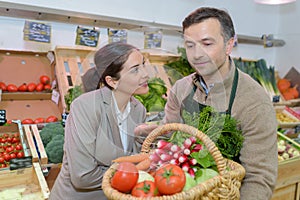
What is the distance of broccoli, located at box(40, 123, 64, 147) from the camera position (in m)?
2.07

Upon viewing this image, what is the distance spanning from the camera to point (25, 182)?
1832mm

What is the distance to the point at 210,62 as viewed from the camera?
105cm

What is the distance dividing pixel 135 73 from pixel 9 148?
4.84 feet

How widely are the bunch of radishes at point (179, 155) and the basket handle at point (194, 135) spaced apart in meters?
0.05

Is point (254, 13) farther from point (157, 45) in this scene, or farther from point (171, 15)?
point (157, 45)

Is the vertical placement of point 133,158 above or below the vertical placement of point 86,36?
below

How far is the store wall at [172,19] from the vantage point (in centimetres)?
250

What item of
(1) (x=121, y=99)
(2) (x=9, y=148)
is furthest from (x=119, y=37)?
(2) (x=9, y=148)

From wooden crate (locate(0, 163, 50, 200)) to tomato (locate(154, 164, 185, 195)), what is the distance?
3.71 ft

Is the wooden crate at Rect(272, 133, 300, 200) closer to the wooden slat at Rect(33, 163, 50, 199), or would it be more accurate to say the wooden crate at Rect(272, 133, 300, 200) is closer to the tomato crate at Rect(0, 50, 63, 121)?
the wooden slat at Rect(33, 163, 50, 199)

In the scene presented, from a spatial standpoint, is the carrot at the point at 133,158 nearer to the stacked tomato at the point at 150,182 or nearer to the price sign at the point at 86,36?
the stacked tomato at the point at 150,182

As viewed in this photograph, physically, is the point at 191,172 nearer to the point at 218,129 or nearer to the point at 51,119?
the point at 218,129

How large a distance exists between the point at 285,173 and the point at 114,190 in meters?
2.05

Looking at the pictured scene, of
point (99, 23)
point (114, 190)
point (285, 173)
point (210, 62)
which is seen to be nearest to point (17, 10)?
point (99, 23)
